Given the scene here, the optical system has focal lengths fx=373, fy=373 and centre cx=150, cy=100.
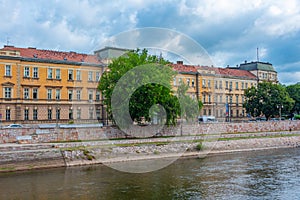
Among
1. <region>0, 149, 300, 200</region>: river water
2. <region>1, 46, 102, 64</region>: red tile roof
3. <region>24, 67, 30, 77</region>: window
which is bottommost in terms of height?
<region>0, 149, 300, 200</region>: river water

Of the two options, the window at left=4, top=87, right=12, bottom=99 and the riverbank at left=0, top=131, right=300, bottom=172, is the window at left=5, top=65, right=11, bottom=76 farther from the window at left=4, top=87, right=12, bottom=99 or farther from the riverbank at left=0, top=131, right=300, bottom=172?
the riverbank at left=0, top=131, right=300, bottom=172

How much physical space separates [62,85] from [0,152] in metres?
27.1

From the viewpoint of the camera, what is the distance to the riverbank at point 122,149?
2681cm

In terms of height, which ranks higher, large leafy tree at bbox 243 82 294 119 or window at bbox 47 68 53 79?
window at bbox 47 68 53 79

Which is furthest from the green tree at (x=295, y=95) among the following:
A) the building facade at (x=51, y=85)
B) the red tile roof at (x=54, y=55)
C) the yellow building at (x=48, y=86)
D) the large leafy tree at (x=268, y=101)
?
the red tile roof at (x=54, y=55)

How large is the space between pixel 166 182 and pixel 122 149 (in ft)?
32.5

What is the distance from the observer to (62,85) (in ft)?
172

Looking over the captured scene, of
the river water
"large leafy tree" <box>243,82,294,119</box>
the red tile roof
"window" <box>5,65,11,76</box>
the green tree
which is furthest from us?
the green tree

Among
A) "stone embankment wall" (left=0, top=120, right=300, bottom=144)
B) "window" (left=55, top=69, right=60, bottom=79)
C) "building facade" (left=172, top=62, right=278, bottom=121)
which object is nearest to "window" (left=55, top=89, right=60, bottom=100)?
"window" (left=55, top=69, right=60, bottom=79)

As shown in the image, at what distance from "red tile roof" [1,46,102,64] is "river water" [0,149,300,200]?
89.6 feet

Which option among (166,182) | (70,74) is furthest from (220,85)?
(166,182)

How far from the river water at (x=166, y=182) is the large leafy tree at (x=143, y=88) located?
8.70 meters

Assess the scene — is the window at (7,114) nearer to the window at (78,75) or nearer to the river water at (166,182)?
the window at (78,75)

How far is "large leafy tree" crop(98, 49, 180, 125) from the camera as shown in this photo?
118ft
